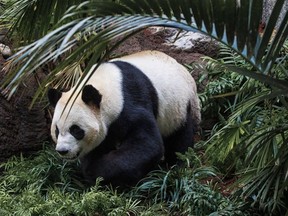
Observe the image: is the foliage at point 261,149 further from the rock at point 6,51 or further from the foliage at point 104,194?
the rock at point 6,51

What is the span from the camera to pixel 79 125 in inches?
219

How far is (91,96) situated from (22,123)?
5.69ft

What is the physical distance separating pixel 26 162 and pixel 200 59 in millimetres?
2429

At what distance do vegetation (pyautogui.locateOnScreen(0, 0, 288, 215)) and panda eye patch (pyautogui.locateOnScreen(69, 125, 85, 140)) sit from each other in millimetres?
451

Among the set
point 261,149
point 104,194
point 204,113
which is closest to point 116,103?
point 104,194

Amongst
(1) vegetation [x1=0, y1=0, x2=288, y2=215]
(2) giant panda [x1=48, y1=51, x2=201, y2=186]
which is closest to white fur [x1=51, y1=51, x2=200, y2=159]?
(2) giant panda [x1=48, y1=51, x2=201, y2=186]

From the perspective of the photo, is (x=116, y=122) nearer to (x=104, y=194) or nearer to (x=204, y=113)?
(x=104, y=194)

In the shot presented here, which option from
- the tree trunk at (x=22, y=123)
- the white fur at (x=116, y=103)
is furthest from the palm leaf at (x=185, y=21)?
the tree trunk at (x=22, y=123)

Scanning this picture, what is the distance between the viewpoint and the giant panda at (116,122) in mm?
5574

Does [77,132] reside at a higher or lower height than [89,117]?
lower

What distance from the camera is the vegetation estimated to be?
307cm

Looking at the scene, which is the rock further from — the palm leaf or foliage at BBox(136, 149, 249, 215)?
the palm leaf

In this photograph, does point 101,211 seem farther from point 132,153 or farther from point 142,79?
point 142,79

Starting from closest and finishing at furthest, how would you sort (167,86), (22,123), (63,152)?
(63,152), (167,86), (22,123)
